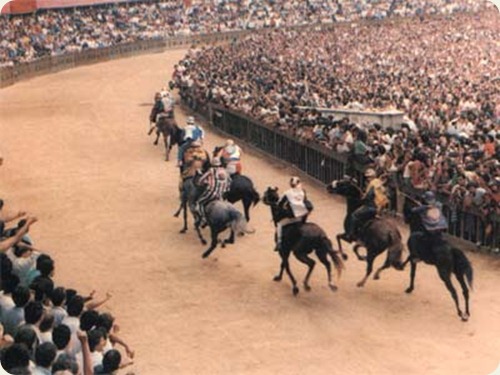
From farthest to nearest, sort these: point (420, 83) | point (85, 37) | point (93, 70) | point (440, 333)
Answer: point (85, 37) → point (93, 70) → point (420, 83) → point (440, 333)

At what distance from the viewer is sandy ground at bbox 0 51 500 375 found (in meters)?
10.9

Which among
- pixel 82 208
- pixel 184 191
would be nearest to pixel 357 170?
pixel 184 191

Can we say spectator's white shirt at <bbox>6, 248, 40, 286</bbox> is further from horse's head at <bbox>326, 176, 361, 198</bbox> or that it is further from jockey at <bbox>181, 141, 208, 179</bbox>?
horse's head at <bbox>326, 176, 361, 198</bbox>

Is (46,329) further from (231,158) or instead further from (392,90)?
(392,90)

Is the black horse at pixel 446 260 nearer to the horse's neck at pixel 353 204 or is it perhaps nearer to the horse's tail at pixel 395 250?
the horse's tail at pixel 395 250

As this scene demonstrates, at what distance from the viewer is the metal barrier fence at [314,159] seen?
48.6 feet

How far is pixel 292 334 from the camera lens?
11.6m

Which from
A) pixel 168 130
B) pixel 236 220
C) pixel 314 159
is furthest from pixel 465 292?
pixel 168 130

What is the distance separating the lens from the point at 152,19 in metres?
51.5

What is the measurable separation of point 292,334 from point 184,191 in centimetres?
547

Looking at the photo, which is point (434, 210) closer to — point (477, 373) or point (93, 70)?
point (477, 373)

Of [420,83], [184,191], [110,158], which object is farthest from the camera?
[420,83]

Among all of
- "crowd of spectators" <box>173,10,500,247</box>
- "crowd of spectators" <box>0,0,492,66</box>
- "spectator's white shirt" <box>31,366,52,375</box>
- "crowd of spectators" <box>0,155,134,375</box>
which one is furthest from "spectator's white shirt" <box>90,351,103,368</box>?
"crowd of spectators" <box>0,0,492,66</box>

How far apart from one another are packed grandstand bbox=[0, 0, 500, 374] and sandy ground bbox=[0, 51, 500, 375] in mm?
1160
